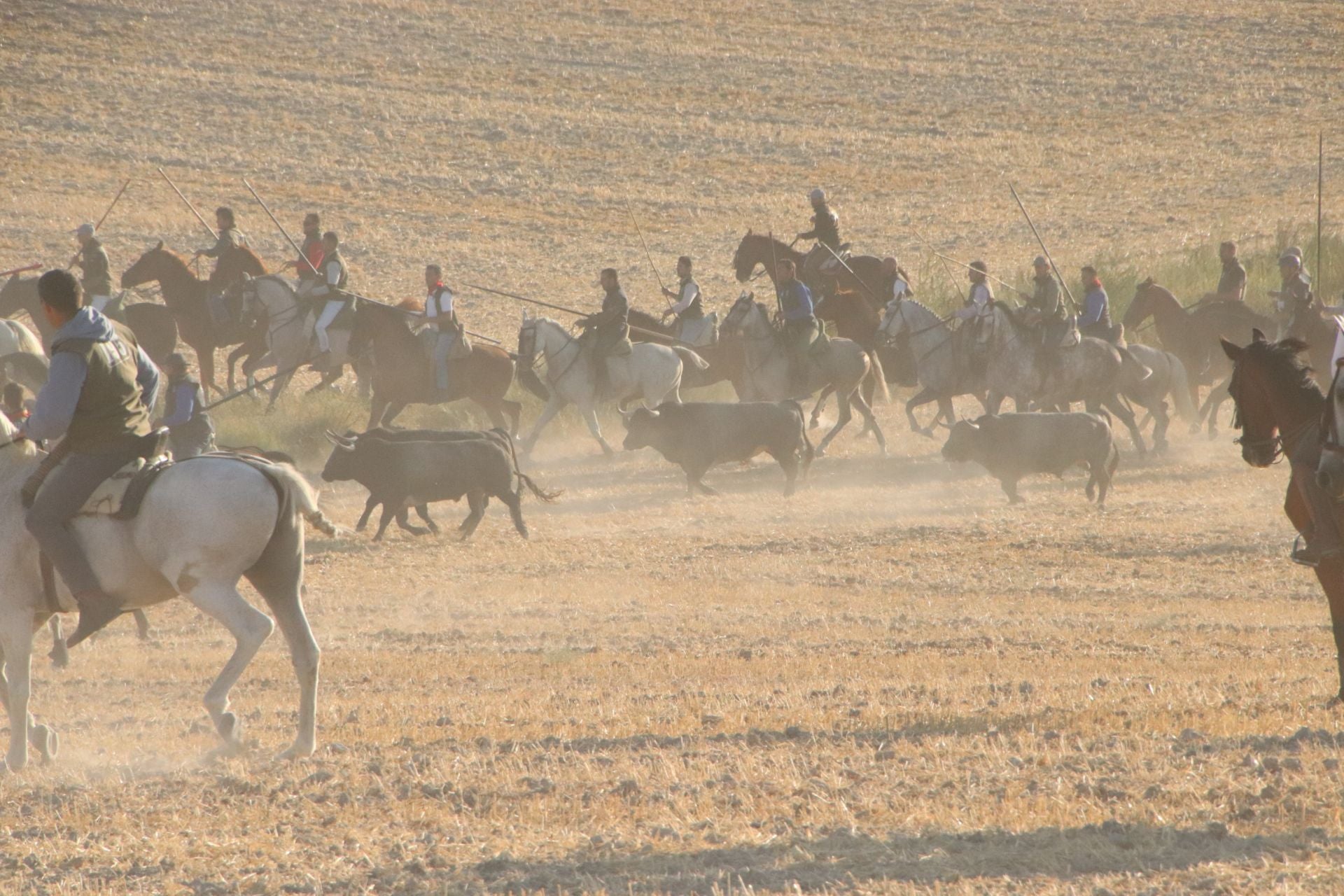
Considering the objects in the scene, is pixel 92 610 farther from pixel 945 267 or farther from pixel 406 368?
pixel 945 267

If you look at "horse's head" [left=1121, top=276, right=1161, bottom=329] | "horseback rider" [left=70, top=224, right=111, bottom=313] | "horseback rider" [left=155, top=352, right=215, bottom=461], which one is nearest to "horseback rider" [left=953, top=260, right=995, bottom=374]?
"horse's head" [left=1121, top=276, right=1161, bottom=329]

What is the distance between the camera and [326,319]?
24.2 metres

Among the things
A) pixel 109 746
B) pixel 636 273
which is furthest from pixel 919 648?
pixel 636 273

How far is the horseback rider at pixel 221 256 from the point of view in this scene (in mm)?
25375

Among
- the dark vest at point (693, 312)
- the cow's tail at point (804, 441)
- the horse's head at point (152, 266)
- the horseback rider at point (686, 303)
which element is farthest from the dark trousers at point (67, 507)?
the horse's head at point (152, 266)

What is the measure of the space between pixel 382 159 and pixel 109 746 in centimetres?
3934

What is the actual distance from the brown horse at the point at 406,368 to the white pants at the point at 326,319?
31.6 inches

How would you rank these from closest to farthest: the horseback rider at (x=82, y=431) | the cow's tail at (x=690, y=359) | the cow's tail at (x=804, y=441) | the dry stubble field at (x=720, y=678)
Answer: the dry stubble field at (x=720, y=678) < the horseback rider at (x=82, y=431) < the cow's tail at (x=804, y=441) < the cow's tail at (x=690, y=359)

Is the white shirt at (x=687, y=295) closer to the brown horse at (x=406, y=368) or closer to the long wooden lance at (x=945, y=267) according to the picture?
the brown horse at (x=406, y=368)

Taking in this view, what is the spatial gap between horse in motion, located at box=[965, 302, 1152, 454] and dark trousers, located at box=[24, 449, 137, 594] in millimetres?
16873

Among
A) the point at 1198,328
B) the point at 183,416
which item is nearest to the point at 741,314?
the point at 1198,328

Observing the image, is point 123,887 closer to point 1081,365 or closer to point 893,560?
point 893,560

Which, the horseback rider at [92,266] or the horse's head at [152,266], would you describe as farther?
the horse's head at [152,266]

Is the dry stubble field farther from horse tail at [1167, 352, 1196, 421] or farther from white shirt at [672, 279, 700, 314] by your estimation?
white shirt at [672, 279, 700, 314]
